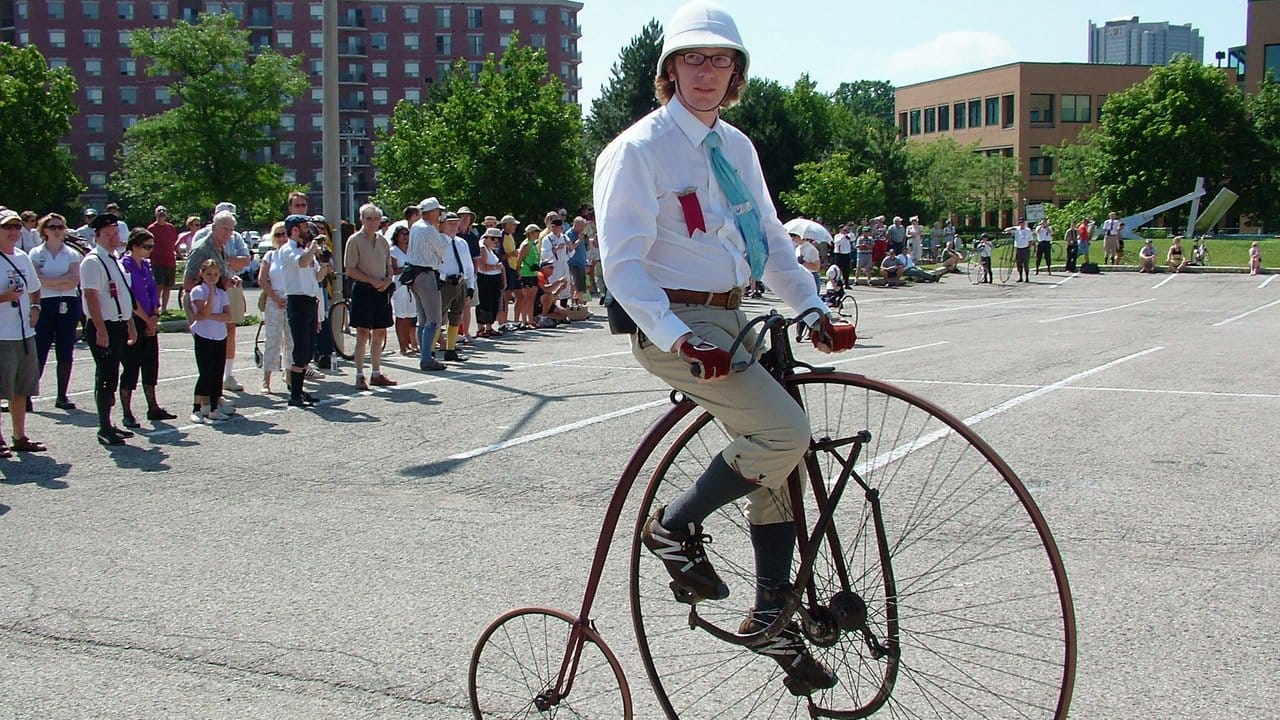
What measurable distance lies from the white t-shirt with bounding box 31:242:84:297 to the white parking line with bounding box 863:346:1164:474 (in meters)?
8.33

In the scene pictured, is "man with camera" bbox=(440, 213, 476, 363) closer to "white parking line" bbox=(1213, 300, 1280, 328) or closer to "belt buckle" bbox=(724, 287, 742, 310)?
"belt buckle" bbox=(724, 287, 742, 310)

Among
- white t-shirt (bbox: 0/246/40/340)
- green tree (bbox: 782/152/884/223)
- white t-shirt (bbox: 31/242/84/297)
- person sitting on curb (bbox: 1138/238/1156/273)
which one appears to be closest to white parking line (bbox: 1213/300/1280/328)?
person sitting on curb (bbox: 1138/238/1156/273)

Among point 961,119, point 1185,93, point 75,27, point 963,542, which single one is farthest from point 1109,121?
point 75,27

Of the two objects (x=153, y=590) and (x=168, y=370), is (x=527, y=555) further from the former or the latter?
(x=168, y=370)

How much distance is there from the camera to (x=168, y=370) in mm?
14703

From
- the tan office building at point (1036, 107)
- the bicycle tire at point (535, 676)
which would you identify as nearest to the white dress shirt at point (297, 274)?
the bicycle tire at point (535, 676)

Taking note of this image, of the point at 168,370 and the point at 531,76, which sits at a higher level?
the point at 531,76

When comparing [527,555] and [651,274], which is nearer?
[651,274]

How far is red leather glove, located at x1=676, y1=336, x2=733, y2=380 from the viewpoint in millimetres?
3131

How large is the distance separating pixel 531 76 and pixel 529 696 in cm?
5584

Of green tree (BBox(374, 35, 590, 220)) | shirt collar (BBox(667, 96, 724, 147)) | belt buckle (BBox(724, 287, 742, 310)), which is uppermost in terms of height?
green tree (BBox(374, 35, 590, 220))

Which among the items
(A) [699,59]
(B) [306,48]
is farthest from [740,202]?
(B) [306,48]

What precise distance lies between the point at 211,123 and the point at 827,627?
84.9m

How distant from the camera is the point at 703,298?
3.48 meters
